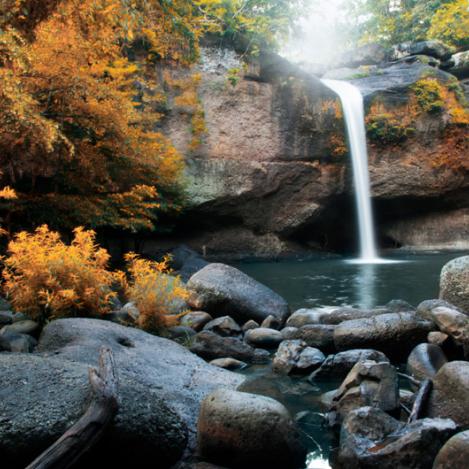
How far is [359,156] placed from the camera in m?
21.2

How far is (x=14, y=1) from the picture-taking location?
6809 millimetres

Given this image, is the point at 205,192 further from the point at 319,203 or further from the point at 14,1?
the point at 14,1

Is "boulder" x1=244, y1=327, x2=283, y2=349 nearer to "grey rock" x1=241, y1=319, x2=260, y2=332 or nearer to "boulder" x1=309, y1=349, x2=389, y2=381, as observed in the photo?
"grey rock" x1=241, y1=319, x2=260, y2=332

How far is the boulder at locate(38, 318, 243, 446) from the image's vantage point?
15.5ft

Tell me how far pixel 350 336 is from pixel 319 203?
15.6m

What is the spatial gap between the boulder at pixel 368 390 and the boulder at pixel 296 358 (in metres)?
1.13

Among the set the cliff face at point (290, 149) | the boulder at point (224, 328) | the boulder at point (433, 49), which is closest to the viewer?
the boulder at point (224, 328)

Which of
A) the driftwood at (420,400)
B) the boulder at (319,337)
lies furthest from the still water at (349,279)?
the driftwood at (420,400)

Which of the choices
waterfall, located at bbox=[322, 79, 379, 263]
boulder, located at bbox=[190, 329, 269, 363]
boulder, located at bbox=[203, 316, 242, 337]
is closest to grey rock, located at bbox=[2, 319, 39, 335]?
boulder, located at bbox=[190, 329, 269, 363]

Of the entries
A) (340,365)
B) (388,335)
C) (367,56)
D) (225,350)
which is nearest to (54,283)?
(225,350)

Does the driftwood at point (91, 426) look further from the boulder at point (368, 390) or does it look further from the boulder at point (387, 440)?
the boulder at point (368, 390)

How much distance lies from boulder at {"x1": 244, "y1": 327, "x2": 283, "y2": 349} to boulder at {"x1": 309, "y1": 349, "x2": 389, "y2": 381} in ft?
4.67

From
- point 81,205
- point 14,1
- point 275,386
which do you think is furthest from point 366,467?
point 81,205

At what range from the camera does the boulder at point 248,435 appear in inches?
141
